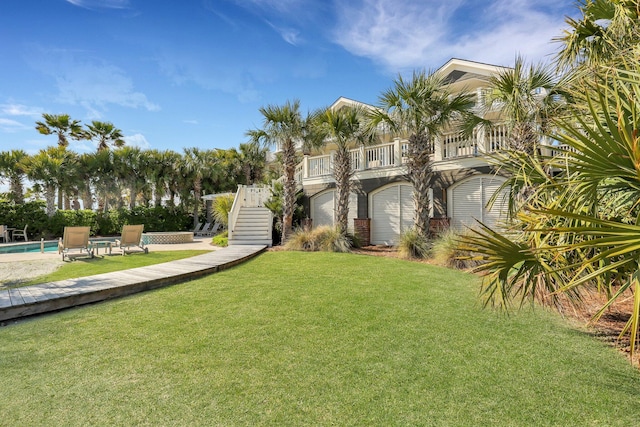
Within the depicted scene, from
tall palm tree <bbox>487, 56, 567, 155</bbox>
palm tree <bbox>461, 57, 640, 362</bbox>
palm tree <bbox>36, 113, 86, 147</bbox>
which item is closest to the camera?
palm tree <bbox>461, 57, 640, 362</bbox>

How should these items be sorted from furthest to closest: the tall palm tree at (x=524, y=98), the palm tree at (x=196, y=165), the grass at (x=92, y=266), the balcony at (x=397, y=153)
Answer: the palm tree at (x=196, y=165) → the balcony at (x=397, y=153) → the tall palm tree at (x=524, y=98) → the grass at (x=92, y=266)

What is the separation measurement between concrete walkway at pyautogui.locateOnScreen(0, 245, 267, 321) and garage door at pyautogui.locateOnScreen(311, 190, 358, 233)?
8824 mm

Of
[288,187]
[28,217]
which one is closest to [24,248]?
[28,217]

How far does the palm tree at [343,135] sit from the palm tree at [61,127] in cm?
2484

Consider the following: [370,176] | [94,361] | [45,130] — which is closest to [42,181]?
[45,130]

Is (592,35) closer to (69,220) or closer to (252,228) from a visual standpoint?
(252,228)

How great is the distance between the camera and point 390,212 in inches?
601

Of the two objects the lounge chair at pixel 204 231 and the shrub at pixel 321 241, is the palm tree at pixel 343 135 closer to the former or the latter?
the shrub at pixel 321 241

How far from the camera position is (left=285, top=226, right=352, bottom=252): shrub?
12891 mm

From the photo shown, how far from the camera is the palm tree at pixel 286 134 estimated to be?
570 inches

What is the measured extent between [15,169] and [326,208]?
22.1m

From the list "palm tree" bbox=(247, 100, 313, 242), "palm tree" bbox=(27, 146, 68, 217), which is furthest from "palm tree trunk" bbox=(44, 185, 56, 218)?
"palm tree" bbox=(247, 100, 313, 242)

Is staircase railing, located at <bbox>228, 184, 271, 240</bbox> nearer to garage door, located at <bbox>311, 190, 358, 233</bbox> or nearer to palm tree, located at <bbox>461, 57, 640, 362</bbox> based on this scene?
garage door, located at <bbox>311, 190, 358, 233</bbox>

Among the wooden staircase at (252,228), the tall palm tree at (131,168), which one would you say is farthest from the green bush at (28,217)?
the wooden staircase at (252,228)
